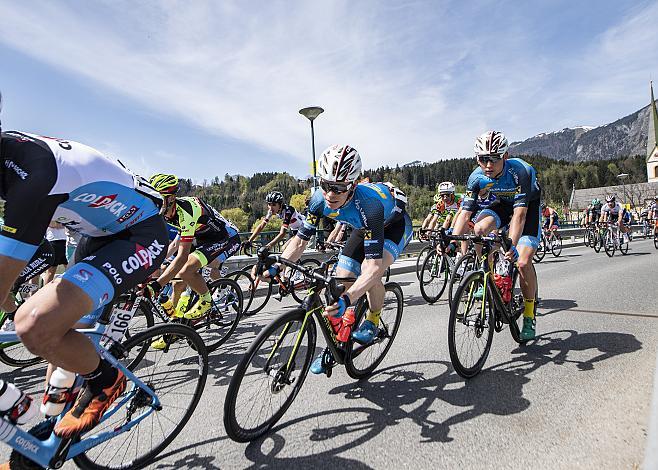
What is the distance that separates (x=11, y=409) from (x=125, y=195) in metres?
1.26

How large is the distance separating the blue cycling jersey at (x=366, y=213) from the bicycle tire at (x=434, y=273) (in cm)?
348

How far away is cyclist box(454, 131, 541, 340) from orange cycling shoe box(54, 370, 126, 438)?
3666mm

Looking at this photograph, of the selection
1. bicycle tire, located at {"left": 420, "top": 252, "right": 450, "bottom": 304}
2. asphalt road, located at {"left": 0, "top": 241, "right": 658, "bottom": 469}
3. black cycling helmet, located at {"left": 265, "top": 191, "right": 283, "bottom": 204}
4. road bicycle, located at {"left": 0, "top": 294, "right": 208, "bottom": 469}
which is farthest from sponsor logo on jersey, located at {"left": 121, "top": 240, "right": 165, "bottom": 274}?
bicycle tire, located at {"left": 420, "top": 252, "right": 450, "bottom": 304}

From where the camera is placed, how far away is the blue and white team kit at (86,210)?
1.87 metres

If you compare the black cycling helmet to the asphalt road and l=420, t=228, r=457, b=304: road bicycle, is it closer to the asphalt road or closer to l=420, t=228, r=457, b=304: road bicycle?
l=420, t=228, r=457, b=304: road bicycle

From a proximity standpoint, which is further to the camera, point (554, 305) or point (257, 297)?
point (257, 297)

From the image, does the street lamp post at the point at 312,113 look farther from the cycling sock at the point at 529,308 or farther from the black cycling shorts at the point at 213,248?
the cycling sock at the point at 529,308

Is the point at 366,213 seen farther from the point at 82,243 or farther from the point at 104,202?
the point at 82,243

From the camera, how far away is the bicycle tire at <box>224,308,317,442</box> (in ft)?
8.31

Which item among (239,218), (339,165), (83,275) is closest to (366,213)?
(339,165)

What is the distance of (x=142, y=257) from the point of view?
8.48 feet

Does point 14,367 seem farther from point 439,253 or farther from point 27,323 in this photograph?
point 439,253

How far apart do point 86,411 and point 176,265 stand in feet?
7.27

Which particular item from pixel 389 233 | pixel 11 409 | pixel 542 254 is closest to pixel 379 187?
pixel 389 233
